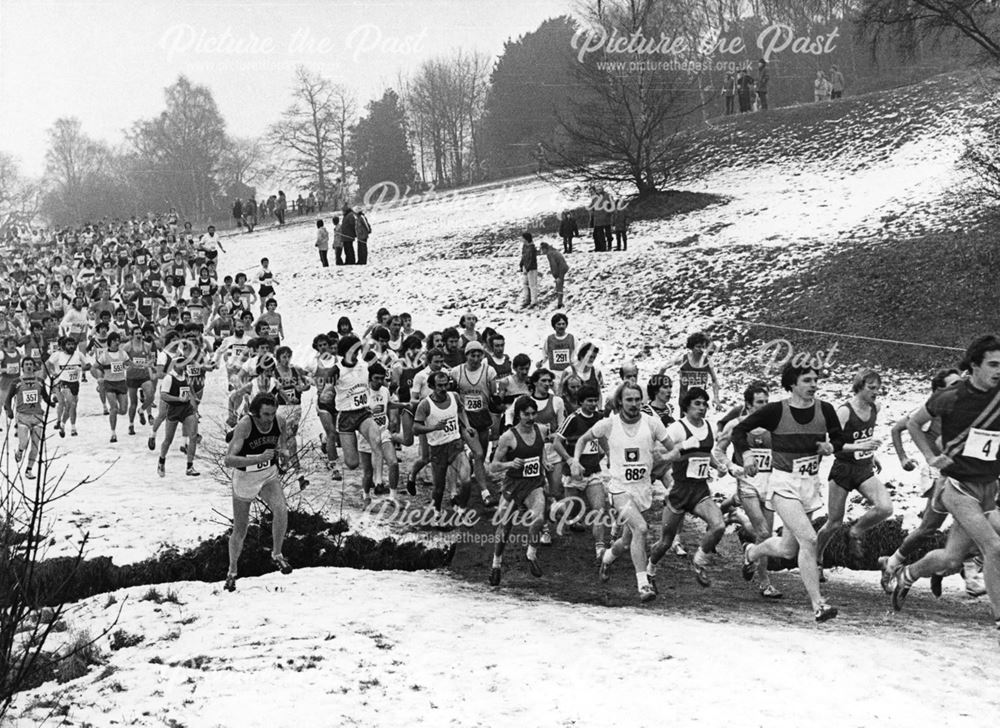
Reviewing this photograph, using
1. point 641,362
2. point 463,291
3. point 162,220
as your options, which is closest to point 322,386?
point 641,362

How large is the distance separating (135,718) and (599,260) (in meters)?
20.2

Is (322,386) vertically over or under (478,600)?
over

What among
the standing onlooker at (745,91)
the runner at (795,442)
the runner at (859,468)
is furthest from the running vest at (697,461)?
the standing onlooker at (745,91)

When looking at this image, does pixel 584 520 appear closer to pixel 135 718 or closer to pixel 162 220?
pixel 135 718

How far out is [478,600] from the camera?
8898 mm

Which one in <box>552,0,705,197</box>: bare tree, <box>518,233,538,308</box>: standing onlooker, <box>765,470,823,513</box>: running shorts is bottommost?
<box>765,470,823,513</box>: running shorts

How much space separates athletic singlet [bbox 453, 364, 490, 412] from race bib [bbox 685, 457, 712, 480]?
3.81 m

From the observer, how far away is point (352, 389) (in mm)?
11648

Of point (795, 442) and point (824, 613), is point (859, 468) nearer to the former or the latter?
point (795, 442)

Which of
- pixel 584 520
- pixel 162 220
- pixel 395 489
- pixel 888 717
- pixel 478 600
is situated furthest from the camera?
pixel 162 220

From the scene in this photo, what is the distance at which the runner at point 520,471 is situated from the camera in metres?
9.28

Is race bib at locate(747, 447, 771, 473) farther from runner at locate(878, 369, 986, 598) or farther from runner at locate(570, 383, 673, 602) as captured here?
runner at locate(878, 369, 986, 598)

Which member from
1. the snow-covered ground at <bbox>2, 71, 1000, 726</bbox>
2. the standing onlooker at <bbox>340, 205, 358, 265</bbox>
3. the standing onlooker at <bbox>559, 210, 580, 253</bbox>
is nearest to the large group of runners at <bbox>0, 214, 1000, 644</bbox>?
the snow-covered ground at <bbox>2, 71, 1000, 726</bbox>

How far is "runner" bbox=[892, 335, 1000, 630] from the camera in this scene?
6.61 metres
